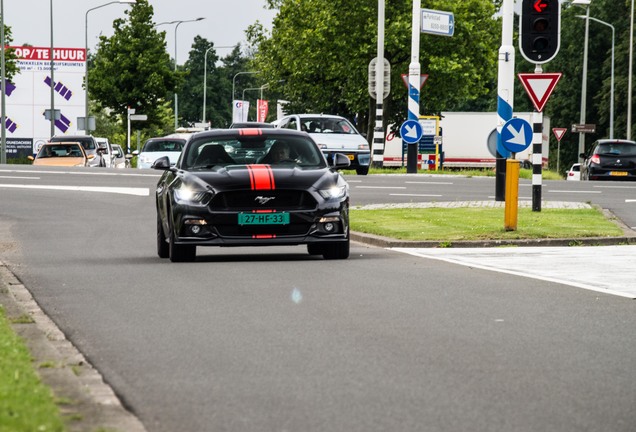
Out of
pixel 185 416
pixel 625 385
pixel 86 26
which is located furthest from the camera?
pixel 86 26

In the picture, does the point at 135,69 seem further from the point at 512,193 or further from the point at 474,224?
the point at 512,193

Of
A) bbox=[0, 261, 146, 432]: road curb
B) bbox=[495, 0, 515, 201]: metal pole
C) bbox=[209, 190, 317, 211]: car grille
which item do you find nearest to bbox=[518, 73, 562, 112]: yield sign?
bbox=[495, 0, 515, 201]: metal pole

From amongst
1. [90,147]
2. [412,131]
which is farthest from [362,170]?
[90,147]

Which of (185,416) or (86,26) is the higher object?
(86,26)

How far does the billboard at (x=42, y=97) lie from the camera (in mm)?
89750

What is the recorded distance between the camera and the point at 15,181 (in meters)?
37.9

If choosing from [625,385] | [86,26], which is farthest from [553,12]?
[86,26]

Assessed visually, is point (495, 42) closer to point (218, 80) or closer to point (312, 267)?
point (312, 267)

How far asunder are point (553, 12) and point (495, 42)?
44.8 metres

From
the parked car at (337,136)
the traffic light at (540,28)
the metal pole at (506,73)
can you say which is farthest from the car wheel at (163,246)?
the parked car at (337,136)

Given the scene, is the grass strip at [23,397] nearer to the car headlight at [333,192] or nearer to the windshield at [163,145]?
the car headlight at [333,192]

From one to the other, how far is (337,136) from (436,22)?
13.0ft

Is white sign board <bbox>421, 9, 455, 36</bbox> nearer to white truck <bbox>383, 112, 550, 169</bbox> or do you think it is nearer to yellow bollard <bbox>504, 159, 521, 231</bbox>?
yellow bollard <bbox>504, 159, 521, 231</bbox>

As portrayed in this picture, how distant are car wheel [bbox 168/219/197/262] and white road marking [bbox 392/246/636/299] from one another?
285 centimetres
